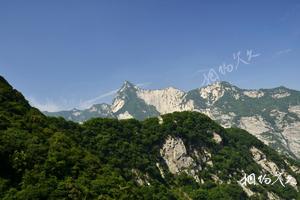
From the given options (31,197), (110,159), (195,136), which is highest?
Result: (195,136)

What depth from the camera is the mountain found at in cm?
8225

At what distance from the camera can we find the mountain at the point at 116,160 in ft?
270

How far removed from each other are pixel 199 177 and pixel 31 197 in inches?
4229

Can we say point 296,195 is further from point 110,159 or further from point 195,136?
point 110,159

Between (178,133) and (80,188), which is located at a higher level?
(178,133)

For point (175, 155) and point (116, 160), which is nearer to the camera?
point (116, 160)

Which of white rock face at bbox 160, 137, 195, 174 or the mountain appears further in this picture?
white rock face at bbox 160, 137, 195, 174

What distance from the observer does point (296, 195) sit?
196 metres

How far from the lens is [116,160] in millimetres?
143375

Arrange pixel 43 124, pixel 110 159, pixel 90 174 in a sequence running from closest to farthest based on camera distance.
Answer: pixel 90 174 < pixel 43 124 < pixel 110 159

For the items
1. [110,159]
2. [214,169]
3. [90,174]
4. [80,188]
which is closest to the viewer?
[80,188]

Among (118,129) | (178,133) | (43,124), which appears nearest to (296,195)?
(178,133)

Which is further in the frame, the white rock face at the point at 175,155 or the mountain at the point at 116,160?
the white rock face at the point at 175,155

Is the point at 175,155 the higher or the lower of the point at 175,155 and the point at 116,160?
the higher
